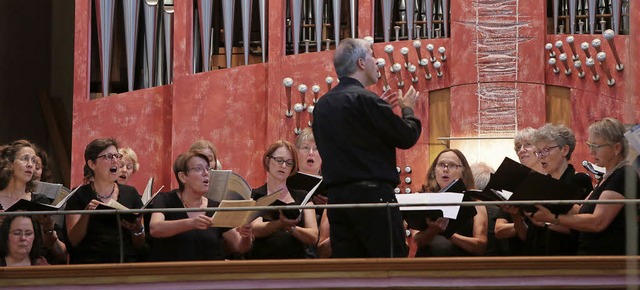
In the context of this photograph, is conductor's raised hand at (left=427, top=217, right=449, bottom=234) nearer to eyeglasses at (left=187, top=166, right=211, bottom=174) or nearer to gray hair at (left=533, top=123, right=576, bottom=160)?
gray hair at (left=533, top=123, right=576, bottom=160)

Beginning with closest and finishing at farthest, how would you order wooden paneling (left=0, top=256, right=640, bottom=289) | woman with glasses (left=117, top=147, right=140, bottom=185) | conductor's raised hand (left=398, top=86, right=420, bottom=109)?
conductor's raised hand (left=398, top=86, right=420, bottom=109)
wooden paneling (left=0, top=256, right=640, bottom=289)
woman with glasses (left=117, top=147, right=140, bottom=185)

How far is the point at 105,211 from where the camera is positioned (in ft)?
19.0

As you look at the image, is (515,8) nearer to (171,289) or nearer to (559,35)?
(559,35)

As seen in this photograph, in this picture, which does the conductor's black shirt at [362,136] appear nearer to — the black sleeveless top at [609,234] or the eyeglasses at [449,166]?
the black sleeveless top at [609,234]

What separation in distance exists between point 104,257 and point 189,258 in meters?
0.45

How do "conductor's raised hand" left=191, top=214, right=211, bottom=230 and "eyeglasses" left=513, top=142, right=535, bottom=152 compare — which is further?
"eyeglasses" left=513, top=142, right=535, bottom=152

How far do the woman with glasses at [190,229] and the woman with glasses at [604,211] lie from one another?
148cm

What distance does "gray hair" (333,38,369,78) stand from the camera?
5355 mm

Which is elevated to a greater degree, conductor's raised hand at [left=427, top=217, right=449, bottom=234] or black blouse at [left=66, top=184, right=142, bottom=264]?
conductor's raised hand at [left=427, top=217, right=449, bottom=234]

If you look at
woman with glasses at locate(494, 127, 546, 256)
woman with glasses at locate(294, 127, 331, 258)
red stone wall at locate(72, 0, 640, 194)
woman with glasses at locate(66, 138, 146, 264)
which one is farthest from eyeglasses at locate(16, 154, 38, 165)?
red stone wall at locate(72, 0, 640, 194)

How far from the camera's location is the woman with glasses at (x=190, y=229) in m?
5.84

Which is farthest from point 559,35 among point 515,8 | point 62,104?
point 62,104

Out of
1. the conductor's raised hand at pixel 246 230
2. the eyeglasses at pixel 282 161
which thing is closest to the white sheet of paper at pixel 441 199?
the conductor's raised hand at pixel 246 230

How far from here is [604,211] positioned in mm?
5363
